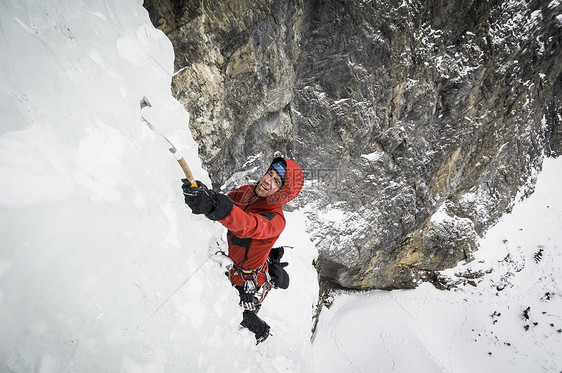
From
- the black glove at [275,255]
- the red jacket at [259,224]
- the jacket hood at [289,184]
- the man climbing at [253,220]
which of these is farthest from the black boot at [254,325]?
the jacket hood at [289,184]

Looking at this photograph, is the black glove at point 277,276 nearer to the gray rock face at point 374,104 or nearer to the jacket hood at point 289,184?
the jacket hood at point 289,184

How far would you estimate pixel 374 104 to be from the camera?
5.21m

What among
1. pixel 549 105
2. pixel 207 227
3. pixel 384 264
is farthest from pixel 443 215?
pixel 207 227

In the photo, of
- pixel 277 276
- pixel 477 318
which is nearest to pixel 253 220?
pixel 277 276

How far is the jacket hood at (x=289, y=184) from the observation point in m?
2.02

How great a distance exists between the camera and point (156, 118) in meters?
1.65

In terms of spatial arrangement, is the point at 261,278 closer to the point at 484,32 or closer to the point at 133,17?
the point at 133,17

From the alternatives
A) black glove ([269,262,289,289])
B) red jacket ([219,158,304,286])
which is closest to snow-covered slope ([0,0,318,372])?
red jacket ([219,158,304,286])

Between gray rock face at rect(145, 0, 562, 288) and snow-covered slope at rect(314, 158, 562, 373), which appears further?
snow-covered slope at rect(314, 158, 562, 373)

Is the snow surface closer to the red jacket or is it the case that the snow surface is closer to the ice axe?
the ice axe

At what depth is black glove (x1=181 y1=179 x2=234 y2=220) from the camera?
145 cm

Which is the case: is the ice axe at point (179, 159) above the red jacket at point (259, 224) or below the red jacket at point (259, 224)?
above

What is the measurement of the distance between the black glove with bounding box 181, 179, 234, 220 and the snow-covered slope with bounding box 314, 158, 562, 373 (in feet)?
26.1

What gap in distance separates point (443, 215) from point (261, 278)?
26.4 ft
